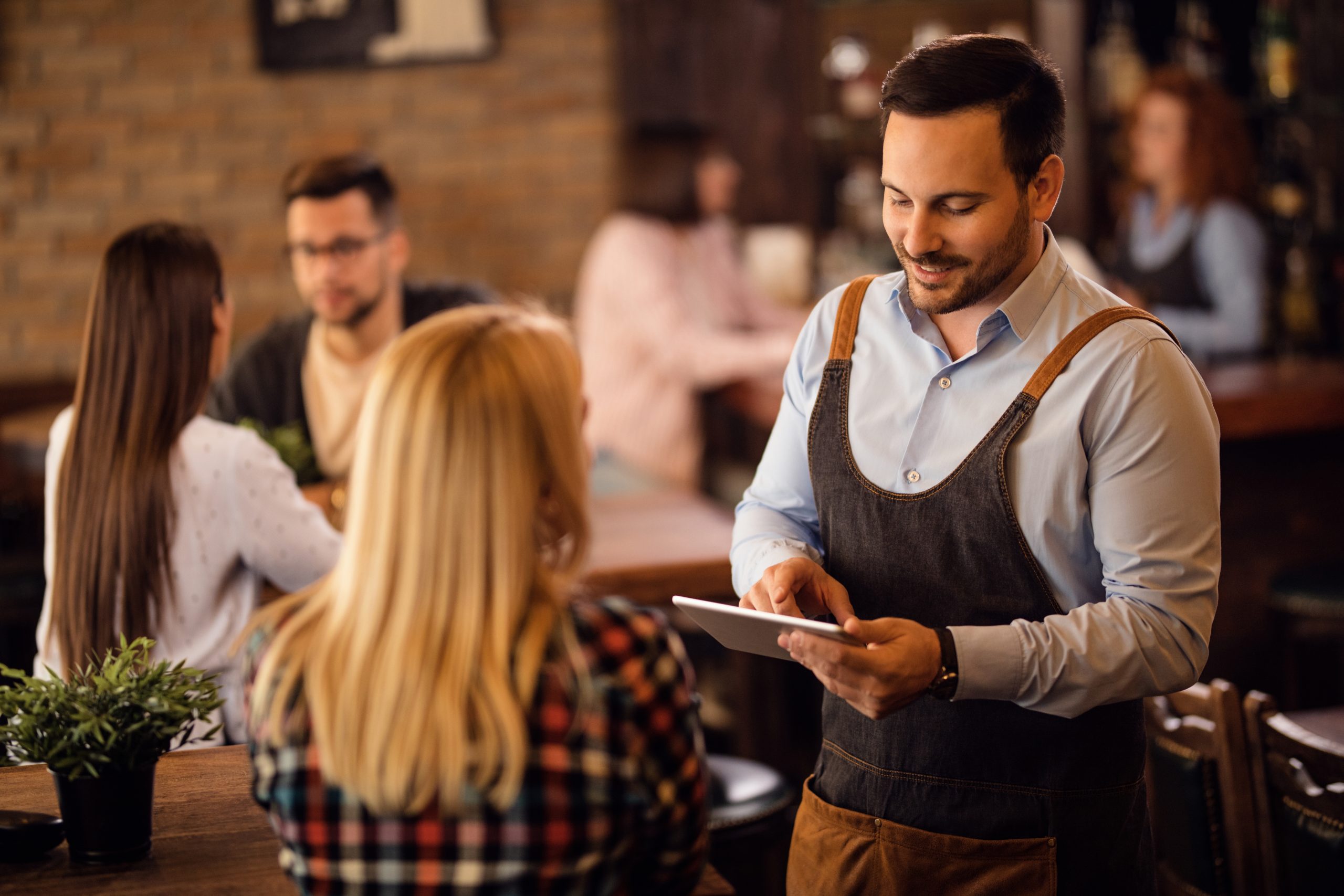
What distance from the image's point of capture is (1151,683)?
1430 mm

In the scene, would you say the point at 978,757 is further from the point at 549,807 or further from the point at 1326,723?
the point at 1326,723

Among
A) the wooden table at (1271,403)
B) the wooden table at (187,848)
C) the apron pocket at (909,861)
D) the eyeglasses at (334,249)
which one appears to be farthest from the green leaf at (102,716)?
the wooden table at (1271,403)

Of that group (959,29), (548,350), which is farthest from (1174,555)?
(959,29)

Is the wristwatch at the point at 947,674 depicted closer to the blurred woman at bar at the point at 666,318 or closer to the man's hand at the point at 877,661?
the man's hand at the point at 877,661

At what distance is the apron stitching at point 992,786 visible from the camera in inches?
59.5

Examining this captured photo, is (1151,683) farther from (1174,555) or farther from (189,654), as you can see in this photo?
(189,654)

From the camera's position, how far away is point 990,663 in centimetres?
141

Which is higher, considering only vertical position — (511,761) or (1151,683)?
(511,761)

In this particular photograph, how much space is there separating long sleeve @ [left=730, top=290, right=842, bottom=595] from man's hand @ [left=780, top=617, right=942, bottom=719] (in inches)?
11.1

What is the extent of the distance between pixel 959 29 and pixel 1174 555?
3.95 m

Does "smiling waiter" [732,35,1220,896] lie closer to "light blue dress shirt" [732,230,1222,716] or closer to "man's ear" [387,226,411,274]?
"light blue dress shirt" [732,230,1222,716]

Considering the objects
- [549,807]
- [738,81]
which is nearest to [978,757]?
[549,807]

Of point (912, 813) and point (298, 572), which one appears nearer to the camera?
point (912, 813)

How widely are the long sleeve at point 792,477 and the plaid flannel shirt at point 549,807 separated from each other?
0.54m
